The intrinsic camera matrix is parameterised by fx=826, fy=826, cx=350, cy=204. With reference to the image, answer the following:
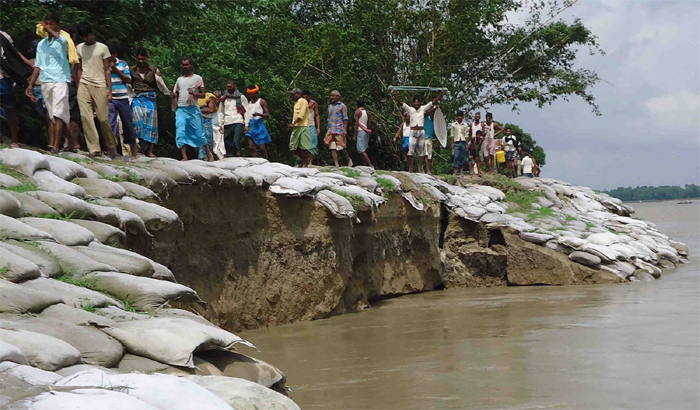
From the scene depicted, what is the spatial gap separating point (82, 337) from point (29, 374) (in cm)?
53

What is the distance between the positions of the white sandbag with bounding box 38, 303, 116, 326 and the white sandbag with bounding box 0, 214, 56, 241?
0.78 metres

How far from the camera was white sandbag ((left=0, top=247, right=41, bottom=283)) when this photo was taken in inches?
132

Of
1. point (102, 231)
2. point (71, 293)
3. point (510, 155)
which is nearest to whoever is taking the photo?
point (71, 293)

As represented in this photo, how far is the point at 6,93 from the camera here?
23.1 ft

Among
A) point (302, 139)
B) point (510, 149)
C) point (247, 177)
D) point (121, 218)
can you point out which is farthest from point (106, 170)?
point (510, 149)

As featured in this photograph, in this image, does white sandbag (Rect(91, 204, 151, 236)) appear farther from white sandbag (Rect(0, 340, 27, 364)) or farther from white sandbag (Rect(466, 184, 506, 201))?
white sandbag (Rect(466, 184, 506, 201))

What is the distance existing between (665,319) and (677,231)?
16.2 metres

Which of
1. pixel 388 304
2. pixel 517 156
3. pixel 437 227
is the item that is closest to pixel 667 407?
pixel 388 304

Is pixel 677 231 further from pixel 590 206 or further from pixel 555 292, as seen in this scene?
pixel 555 292

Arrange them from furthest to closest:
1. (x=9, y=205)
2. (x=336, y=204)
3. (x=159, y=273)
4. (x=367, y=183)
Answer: (x=367, y=183)
(x=336, y=204)
(x=159, y=273)
(x=9, y=205)

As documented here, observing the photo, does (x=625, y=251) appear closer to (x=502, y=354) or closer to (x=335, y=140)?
(x=335, y=140)

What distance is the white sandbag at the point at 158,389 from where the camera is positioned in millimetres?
2527

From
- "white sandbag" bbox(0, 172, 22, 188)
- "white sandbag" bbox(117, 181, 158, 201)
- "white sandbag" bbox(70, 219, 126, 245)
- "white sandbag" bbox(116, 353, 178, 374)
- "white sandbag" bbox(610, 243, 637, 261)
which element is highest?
"white sandbag" bbox(0, 172, 22, 188)

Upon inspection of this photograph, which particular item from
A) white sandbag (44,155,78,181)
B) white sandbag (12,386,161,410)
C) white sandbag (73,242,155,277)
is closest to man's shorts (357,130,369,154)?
white sandbag (44,155,78,181)
